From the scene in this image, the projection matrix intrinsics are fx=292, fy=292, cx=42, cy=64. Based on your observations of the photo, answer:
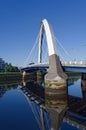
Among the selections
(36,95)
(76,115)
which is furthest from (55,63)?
(76,115)

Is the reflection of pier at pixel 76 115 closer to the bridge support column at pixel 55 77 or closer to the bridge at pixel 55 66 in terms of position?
the bridge support column at pixel 55 77

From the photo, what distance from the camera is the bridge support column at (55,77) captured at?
5964 cm

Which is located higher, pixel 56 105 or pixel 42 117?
pixel 56 105

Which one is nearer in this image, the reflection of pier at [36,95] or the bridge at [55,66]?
the reflection of pier at [36,95]

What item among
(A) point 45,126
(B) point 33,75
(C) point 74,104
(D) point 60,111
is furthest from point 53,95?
(B) point 33,75

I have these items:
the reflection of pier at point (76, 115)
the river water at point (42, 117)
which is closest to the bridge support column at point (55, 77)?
the reflection of pier at point (76, 115)

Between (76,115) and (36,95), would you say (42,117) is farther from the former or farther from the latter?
(36,95)

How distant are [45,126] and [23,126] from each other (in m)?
2.71

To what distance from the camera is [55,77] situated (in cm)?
6044

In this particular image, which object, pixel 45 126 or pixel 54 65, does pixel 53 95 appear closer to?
pixel 54 65

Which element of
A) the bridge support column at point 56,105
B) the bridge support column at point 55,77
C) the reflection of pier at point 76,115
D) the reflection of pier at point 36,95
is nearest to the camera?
the reflection of pier at point 76,115

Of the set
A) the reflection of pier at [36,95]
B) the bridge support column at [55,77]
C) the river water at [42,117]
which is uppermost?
the bridge support column at [55,77]

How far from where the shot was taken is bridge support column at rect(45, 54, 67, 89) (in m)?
59.6

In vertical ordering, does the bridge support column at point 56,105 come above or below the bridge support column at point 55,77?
below
